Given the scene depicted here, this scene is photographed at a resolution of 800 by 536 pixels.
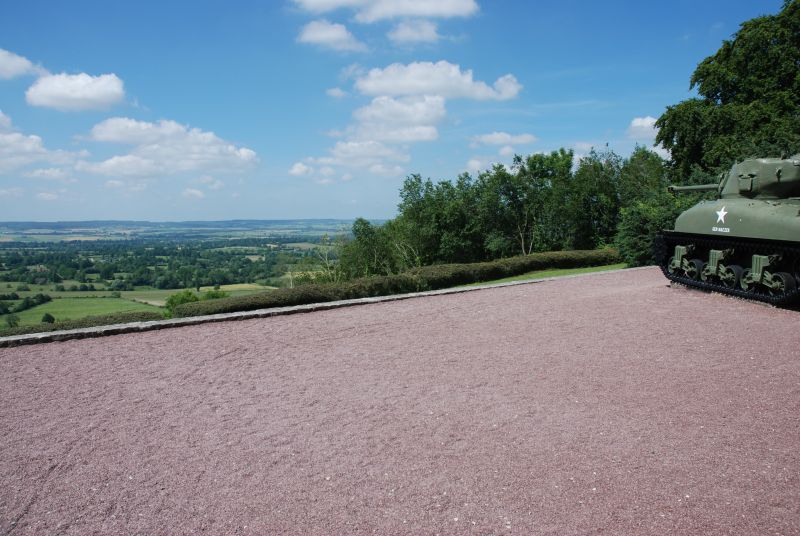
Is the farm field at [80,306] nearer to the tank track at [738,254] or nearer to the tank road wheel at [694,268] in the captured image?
the tank track at [738,254]

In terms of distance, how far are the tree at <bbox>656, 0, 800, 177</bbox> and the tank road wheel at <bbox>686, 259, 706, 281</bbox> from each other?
39.7 feet

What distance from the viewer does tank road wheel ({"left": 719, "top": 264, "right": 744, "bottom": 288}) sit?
1054 cm

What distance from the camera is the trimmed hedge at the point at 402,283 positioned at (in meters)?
11.2

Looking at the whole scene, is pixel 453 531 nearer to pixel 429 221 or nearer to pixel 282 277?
pixel 282 277

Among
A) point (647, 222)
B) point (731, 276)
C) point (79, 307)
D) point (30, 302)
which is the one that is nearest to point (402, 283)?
point (731, 276)

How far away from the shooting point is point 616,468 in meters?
3.93

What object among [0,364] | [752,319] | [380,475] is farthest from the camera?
[752,319]

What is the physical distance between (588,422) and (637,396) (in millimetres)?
930

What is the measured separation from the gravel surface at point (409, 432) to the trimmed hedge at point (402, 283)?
2.95 metres

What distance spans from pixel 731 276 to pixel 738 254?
0.53 meters

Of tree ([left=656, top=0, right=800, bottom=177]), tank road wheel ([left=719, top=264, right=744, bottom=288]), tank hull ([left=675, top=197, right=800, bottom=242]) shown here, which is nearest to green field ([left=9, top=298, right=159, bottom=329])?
tank hull ([left=675, top=197, right=800, bottom=242])

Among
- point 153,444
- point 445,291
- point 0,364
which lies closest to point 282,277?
point 445,291

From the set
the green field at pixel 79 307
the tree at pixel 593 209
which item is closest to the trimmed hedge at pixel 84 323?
the green field at pixel 79 307

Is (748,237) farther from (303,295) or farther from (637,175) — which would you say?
(637,175)
